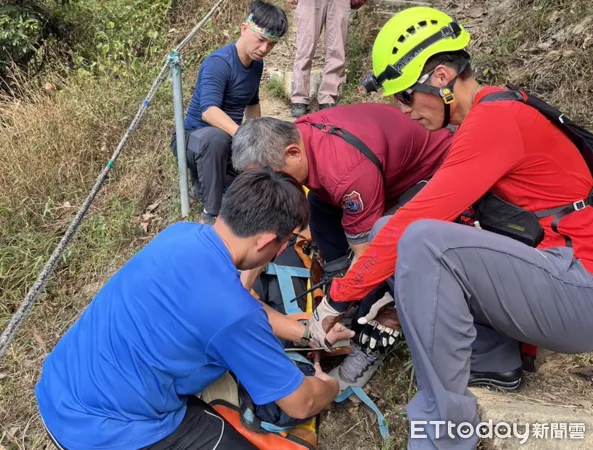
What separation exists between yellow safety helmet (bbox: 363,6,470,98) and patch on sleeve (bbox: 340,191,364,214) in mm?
608

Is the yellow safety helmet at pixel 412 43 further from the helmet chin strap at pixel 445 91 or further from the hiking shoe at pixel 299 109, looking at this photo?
the hiking shoe at pixel 299 109

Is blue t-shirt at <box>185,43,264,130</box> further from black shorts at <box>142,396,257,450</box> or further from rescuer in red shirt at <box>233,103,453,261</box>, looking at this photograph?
black shorts at <box>142,396,257,450</box>

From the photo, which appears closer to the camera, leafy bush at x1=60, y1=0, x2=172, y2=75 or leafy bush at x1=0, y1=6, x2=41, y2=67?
leafy bush at x1=0, y1=6, x2=41, y2=67

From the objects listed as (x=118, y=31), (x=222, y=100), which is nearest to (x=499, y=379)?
(x=222, y=100)

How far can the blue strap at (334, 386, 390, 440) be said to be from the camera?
8.14 feet

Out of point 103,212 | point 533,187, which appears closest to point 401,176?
point 533,187

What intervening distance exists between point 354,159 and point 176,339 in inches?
53.9

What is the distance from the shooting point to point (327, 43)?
17.7 ft

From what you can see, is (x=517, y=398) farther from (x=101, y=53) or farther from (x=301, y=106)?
(x=101, y=53)

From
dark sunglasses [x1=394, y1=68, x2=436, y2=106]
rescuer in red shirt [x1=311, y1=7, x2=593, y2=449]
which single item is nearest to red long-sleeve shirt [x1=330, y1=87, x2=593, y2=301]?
rescuer in red shirt [x1=311, y1=7, x2=593, y2=449]

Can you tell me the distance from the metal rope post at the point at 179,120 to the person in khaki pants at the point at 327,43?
1851 mm

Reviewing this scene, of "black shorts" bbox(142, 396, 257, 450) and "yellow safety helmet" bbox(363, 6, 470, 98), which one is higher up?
"yellow safety helmet" bbox(363, 6, 470, 98)

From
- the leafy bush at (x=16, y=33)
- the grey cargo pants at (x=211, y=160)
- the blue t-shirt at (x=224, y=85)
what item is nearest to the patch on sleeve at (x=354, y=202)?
the grey cargo pants at (x=211, y=160)

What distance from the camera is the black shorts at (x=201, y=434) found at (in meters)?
2.09
